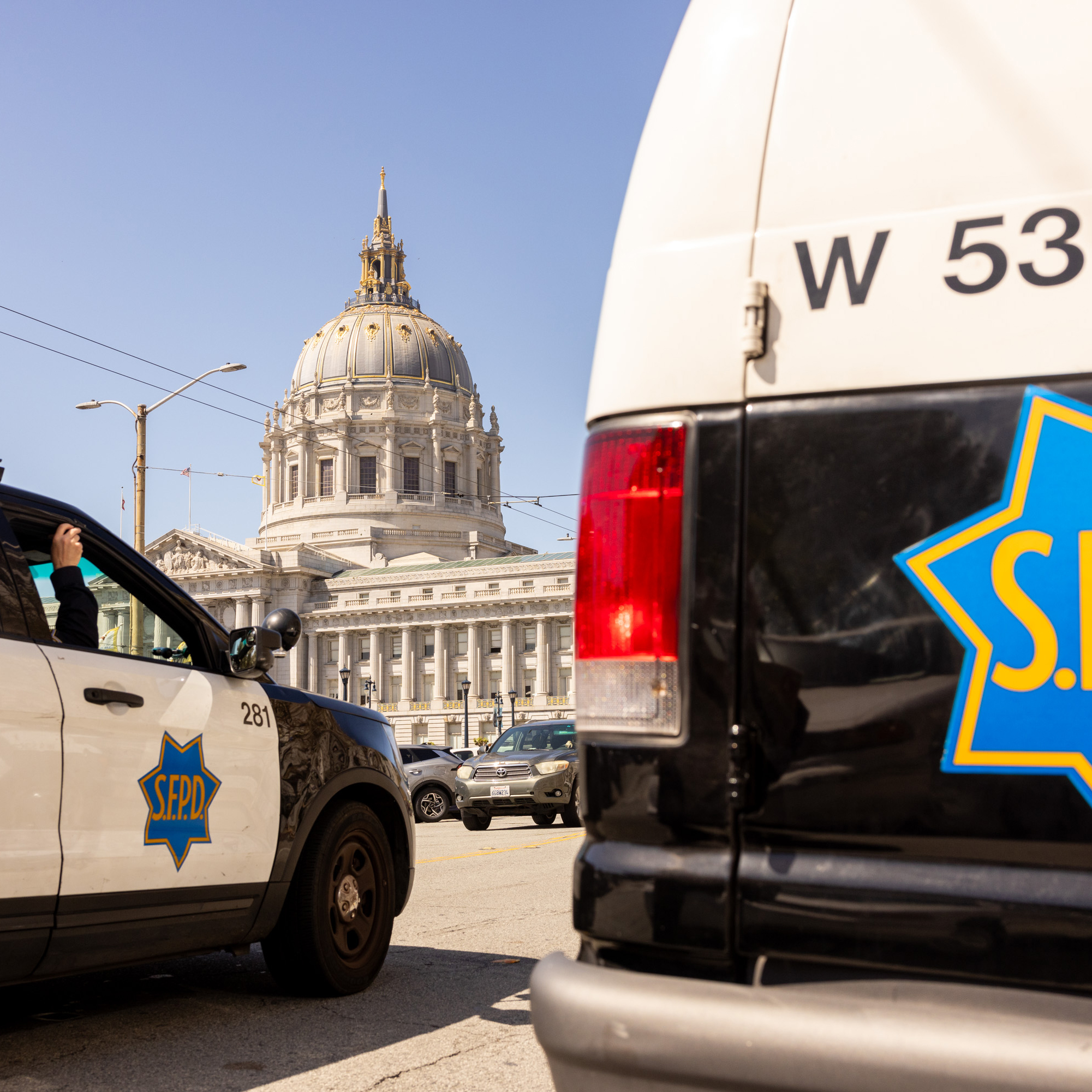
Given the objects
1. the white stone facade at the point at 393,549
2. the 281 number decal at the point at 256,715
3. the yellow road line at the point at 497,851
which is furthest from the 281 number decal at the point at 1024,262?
the white stone facade at the point at 393,549

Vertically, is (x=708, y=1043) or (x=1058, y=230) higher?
(x=1058, y=230)

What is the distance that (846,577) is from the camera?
2.29 m

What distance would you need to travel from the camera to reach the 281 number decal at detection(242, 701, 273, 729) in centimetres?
516

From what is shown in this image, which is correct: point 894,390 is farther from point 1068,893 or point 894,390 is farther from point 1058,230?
point 1068,893

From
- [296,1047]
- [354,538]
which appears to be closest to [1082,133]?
[296,1047]

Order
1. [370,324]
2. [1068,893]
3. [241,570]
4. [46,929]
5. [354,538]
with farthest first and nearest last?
[370,324], [354,538], [241,570], [46,929], [1068,893]

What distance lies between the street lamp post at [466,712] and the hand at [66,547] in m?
72.8

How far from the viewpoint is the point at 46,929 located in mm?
4203

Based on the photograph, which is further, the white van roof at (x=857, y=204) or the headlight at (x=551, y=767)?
the headlight at (x=551, y=767)

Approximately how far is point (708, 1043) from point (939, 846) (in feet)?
1.60

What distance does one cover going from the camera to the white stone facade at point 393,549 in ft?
334

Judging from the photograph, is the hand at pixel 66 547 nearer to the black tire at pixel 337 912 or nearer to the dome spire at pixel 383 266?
the black tire at pixel 337 912

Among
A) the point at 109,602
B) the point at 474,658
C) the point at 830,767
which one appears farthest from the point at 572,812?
the point at 474,658

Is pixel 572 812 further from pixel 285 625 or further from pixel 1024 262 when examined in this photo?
pixel 1024 262
